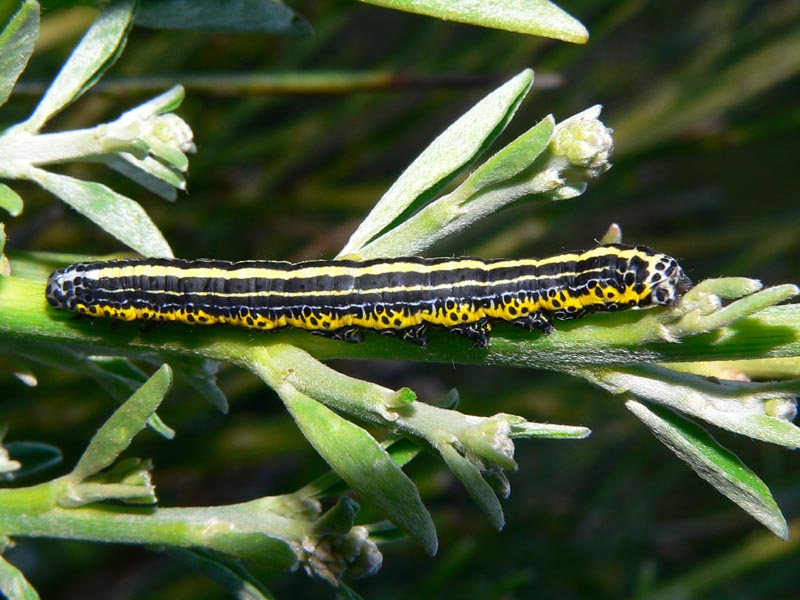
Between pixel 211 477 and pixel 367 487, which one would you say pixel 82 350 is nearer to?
pixel 367 487

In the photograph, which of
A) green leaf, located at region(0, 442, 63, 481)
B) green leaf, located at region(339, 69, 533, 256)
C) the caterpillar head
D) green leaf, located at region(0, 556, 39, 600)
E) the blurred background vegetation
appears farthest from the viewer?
the blurred background vegetation

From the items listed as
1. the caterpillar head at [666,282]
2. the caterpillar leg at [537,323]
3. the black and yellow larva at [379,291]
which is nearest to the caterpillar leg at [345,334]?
the black and yellow larva at [379,291]

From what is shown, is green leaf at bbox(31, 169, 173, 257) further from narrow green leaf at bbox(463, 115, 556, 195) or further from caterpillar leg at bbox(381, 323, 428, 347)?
narrow green leaf at bbox(463, 115, 556, 195)

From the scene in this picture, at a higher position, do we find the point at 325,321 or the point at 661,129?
the point at 325,321

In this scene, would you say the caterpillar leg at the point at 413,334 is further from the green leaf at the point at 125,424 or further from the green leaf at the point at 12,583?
the green leaf at the point at 12,583

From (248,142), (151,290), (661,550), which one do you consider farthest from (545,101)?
(151,290)

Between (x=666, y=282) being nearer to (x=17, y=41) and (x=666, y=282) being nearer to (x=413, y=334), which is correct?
(x=413, y=334)

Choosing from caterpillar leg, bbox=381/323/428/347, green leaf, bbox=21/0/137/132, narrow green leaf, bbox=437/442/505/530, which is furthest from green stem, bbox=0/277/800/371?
green leaf, bbox=21/0/137/132
